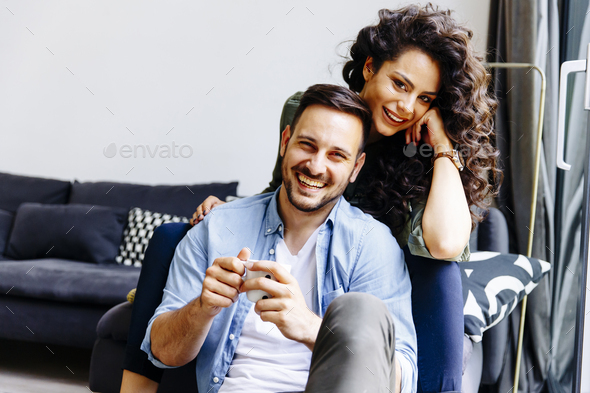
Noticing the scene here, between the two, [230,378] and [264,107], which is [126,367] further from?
[264,107]

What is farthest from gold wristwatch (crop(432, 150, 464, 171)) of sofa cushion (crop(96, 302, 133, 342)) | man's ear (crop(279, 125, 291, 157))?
sofa cushion (crop(96, 302, 133, 342))

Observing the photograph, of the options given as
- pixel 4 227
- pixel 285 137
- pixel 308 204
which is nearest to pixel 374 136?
pixel 285 137

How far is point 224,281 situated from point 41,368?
5.86ft

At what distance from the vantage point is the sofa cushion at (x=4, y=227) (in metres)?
2.79

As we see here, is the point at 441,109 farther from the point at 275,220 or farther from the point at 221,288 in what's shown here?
the point at 221,288

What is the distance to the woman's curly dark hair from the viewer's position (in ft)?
4.36

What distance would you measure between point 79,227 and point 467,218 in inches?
81.8

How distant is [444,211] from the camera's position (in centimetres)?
120

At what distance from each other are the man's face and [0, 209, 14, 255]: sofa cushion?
2.20 m

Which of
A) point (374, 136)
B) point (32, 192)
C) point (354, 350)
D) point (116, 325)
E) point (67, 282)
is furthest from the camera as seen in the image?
point (32, 192)

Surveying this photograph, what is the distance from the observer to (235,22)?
2920 millimetres

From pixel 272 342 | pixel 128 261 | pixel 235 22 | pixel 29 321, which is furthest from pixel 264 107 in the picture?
pixel 272 342

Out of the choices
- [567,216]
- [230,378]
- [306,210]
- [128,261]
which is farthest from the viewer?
[128,261]

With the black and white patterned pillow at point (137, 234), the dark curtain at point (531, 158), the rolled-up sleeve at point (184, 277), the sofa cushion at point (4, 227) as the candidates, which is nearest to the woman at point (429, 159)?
the rolled-up sleeve at point (184, 277)
